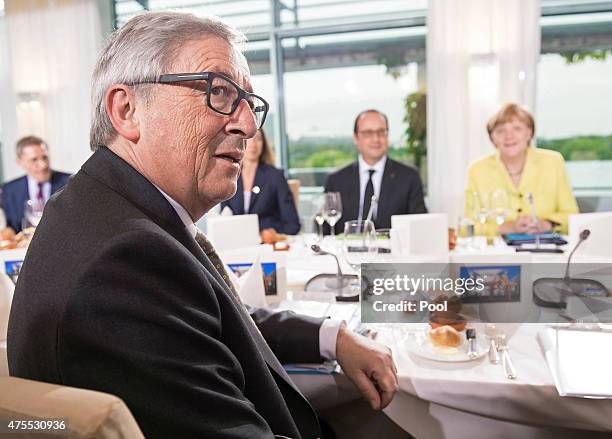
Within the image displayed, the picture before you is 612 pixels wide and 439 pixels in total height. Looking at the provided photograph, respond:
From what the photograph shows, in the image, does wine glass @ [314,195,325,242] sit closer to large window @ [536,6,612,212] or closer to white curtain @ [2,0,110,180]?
large window @ [536,6,612,212]

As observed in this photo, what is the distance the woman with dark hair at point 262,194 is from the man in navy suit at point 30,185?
1.56m

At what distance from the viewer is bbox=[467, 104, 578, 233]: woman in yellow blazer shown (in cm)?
354

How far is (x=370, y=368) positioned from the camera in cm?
123

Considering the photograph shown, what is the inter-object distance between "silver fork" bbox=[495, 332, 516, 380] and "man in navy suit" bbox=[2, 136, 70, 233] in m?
3.93

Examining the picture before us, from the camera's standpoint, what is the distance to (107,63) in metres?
1.01

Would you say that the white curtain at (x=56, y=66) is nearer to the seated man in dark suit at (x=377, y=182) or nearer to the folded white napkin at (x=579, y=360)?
the seated man in dark suit at (x=377, y=182)

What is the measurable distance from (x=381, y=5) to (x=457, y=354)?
5421 mm

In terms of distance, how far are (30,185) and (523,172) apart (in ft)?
12.5

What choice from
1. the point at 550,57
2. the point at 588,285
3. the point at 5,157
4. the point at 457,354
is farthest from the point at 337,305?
the point at 5,157

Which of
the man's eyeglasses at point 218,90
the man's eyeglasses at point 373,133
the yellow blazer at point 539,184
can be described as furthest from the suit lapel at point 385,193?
the man's eyeglasses at point 218,90

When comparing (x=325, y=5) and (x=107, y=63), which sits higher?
(x=325, y=5)

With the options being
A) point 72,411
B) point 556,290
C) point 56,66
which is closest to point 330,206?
point 556,290

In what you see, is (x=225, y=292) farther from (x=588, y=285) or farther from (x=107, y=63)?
(x=588, y=285)

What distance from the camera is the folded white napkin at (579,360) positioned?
1100 millimetres
